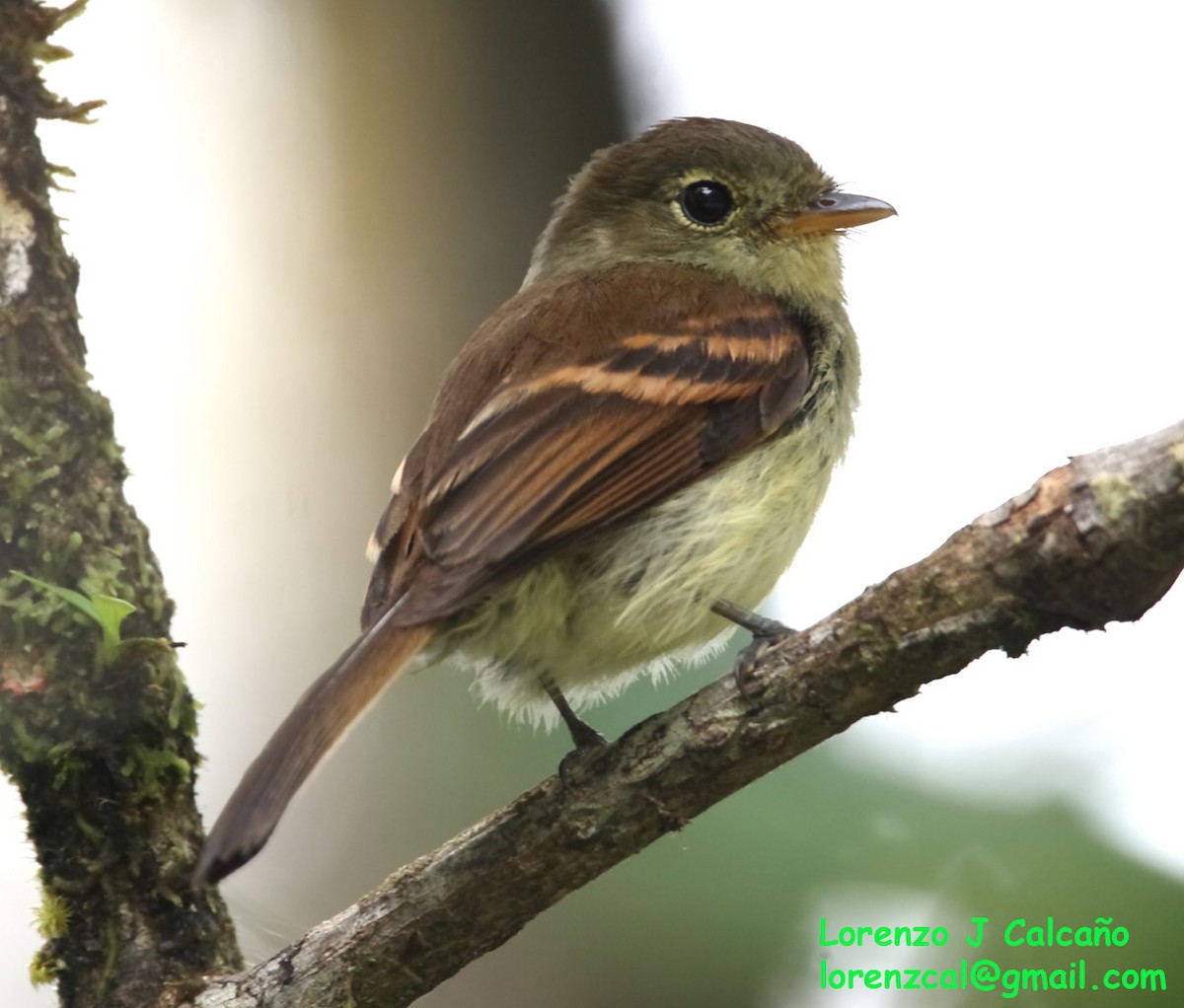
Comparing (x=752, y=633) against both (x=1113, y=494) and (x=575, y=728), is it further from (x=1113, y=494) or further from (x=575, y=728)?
(x=1113, y=494)

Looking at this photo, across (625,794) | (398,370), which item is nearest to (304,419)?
(398,370)

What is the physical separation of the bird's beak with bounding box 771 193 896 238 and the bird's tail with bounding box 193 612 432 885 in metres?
1.88

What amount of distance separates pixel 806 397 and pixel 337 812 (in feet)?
7.66

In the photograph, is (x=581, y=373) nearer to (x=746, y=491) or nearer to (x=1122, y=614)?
(x=746, y=491)

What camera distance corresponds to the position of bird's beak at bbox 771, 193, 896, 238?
13.9 feet

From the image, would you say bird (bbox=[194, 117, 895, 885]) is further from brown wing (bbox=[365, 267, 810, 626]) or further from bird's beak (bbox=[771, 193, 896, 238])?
bird's beak (bbox=[771, 193, 896, 238])

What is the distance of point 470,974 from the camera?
14.8 ft

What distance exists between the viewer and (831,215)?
4.29 m

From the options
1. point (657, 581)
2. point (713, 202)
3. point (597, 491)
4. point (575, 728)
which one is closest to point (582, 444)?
point (597, 491)

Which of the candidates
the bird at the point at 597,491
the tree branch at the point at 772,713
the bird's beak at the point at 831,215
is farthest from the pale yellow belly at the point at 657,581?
the bird's beak at the point at 831,215

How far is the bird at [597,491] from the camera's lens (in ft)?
10.4

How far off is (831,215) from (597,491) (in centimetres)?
146

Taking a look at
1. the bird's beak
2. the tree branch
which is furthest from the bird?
the tree branch

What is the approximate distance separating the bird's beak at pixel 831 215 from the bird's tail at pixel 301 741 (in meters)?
1.88
